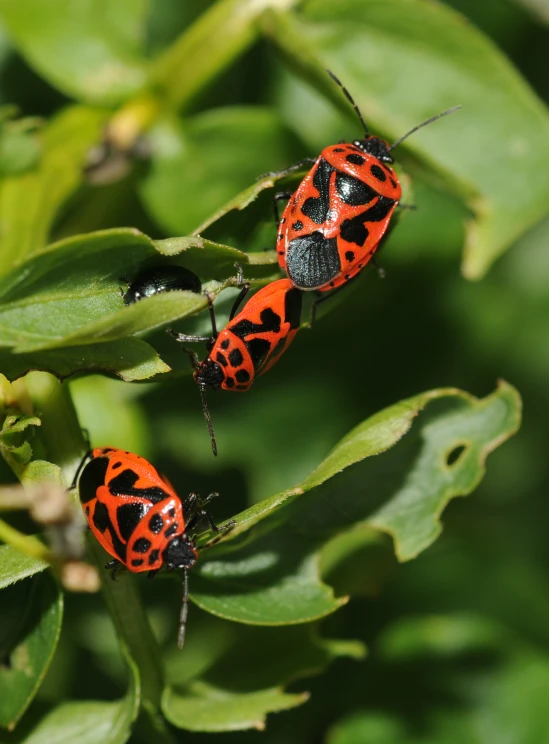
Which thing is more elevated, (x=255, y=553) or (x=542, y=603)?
(x=255, y=553)

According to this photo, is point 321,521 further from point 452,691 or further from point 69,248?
point 452,691

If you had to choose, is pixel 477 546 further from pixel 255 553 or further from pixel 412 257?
pixel 255 553

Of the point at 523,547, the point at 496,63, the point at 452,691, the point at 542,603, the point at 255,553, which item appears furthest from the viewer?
the point at 523,547

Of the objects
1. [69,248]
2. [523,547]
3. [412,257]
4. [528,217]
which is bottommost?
[523,547]

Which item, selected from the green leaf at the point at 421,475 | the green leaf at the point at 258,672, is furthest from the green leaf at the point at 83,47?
the green leaf at the point at 258,672

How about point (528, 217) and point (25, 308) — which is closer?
point (25, 308)

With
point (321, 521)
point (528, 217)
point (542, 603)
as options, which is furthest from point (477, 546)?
point (321, 521)

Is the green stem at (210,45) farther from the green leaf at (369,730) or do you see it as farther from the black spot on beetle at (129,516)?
the green leaf at (369,730)

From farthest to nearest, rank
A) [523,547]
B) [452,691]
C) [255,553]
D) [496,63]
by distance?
[523,547] < [452,691] < [496,63] < [255,553]
